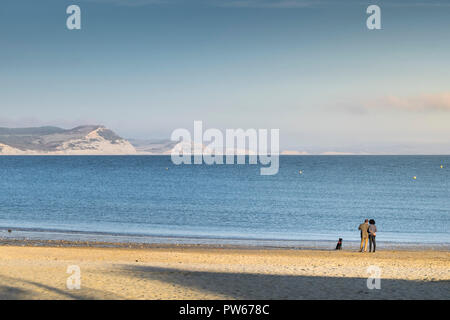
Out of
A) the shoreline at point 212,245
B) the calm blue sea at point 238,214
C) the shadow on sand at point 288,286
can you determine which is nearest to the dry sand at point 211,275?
the shadow on sand at point 288,286

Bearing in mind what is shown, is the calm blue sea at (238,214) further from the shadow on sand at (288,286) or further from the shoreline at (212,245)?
the shadow on sand at (288,286)

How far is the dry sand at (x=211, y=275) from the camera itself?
560 inches

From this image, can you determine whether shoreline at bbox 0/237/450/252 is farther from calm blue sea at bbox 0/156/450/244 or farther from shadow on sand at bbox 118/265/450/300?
shadow on sand at bbox 118/265/450/300

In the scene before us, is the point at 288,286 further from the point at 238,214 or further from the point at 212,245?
the point at 238,214

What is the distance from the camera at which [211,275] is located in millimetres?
17297

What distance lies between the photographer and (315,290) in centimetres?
1498

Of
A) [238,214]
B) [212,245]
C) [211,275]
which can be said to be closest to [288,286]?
[211,275]

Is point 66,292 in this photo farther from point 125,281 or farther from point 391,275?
point 391,275

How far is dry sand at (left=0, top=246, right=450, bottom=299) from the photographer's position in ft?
46.7

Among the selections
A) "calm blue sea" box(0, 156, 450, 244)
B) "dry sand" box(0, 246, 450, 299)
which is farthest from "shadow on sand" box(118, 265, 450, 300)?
"calm blue sea" box(0, 156, 450, 244)

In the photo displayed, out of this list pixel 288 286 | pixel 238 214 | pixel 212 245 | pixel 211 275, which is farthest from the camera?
pixel 238 214
